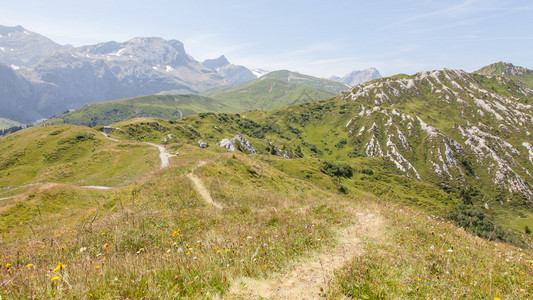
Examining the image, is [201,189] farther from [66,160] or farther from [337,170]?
[337,170]

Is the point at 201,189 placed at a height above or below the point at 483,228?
above

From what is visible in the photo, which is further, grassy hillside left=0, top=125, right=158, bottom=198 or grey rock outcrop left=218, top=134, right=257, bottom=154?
grey rock outcrop left=218, top=134, right=257, bottom=154

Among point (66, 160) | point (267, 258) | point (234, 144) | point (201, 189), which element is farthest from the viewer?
point (234, 144)

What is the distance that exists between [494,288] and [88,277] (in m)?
8.47

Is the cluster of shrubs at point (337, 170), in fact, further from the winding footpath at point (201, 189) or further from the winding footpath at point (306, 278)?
the winding footpath at point (306, 278)


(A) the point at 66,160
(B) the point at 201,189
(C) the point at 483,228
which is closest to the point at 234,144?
(A) the point at 66,160

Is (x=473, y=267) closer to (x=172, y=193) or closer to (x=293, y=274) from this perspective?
(x=293, y=274)

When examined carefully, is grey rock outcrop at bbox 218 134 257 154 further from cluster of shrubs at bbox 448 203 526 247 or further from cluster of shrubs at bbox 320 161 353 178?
cluster of shrubs at bbox 448 203 526 247

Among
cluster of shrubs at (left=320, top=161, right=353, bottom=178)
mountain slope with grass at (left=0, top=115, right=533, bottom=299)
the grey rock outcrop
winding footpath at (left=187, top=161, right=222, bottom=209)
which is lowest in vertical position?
cluster of shrubs at (left=320, top=161, right=353, bottom=178)

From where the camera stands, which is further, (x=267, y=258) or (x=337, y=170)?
(x=337, y=170)

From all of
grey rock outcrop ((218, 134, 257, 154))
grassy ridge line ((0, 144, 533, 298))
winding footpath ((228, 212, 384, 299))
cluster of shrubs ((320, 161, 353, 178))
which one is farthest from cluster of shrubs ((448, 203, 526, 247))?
grey rock outcrop ((218, 134, 257, 154))

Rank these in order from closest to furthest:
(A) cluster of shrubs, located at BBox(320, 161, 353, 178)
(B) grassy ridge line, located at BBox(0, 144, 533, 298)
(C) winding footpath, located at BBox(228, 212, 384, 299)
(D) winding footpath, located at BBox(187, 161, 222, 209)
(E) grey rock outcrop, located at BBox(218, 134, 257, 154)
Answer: (B) grassy ridge line, located at BBox(0, 144, 533, 298), (C) winding footpath, located at BBox(228, 212, 384, 299), (D) winding footpath, located at BBox(187, 161, 222, 209), (A) cluster of shrubs, located at BBox(320, 161, 353, 178), (E) grey rock outcrop, located at BBox(218, 134, 257, 154)

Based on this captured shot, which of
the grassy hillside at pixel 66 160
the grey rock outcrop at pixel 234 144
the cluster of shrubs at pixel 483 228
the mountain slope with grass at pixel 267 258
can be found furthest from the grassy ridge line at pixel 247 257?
the grey rock outcrop at pixel 234 144

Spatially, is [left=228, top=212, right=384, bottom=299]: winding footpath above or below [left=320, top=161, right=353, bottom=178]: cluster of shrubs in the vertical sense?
above
